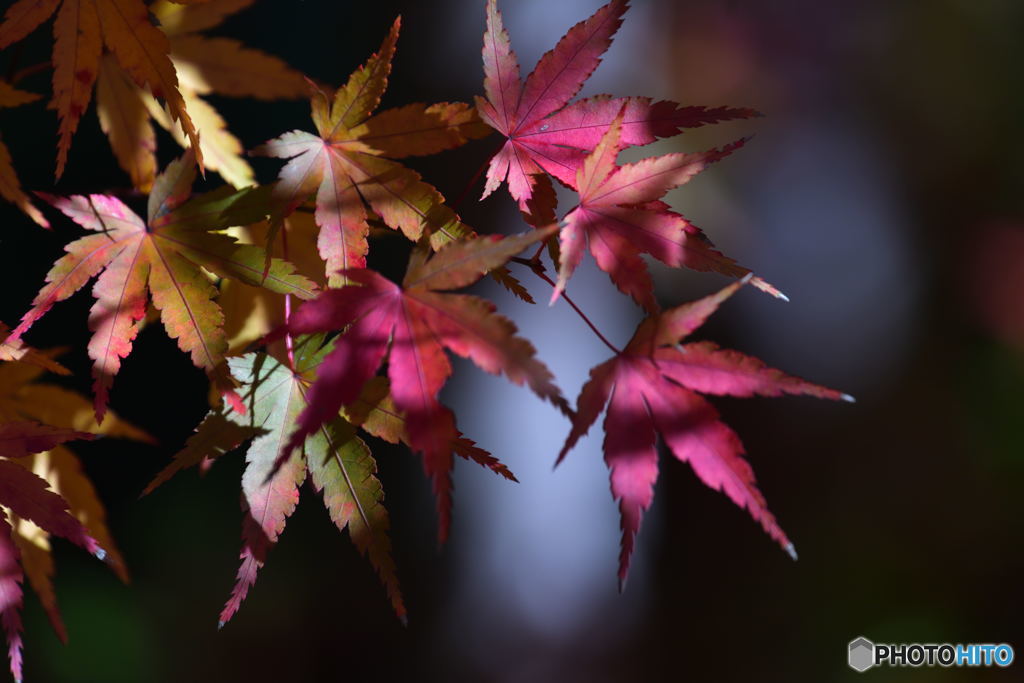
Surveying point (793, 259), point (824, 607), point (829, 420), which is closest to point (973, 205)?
point (793, 259)

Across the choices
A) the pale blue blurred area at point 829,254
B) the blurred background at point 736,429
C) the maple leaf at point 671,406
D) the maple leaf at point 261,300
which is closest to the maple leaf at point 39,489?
the maple leaf at point 261,300

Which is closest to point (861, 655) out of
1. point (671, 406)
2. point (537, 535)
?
point (537, 535)

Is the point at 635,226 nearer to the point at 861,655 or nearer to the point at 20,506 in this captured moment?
the point at 20,506

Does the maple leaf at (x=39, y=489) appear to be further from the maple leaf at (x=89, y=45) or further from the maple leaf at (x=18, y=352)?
the maple leaf at (x=89, y=45)

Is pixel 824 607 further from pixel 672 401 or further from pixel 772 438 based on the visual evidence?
pixel 672 401

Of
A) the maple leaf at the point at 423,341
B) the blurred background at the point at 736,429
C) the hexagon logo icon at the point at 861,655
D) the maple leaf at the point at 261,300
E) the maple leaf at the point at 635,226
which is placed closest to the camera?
the maple leaf at the point at 423,341

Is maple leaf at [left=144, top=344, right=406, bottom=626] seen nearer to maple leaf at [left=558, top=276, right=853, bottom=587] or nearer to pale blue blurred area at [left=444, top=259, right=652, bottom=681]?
maple leaf at [left=558, top=276, right=853, bottom=587]
